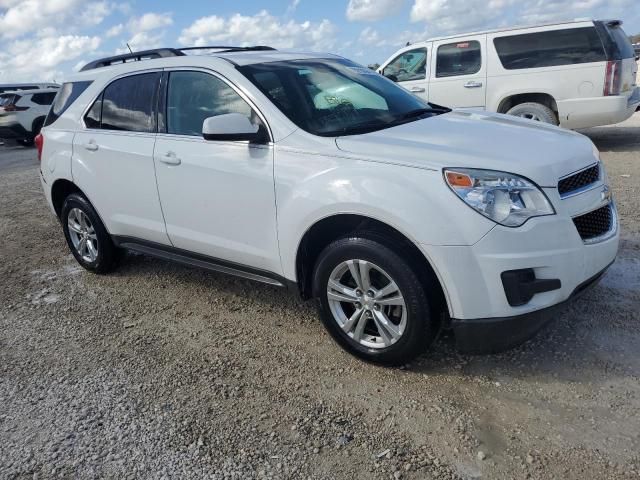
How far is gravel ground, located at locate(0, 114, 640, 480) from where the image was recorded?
2516 mm

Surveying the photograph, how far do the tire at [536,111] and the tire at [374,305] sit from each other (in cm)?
651

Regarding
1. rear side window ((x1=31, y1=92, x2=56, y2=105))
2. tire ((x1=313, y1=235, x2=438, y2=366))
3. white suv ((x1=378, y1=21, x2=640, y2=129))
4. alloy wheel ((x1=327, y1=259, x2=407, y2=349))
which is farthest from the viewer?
rear side window ((x1=31, y1=92, x2=56, y2=105))

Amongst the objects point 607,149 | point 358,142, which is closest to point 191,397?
point 358,142

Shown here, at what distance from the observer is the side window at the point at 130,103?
13.6 ft

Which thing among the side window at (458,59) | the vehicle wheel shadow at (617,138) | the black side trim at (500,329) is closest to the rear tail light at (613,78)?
the vehicle wheel shadow at (617,138)

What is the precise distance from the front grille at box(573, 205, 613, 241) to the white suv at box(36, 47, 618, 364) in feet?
0.05

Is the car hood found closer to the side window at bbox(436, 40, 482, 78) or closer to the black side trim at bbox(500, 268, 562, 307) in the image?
the black side trim at bbox(500, 268, 562, 307)

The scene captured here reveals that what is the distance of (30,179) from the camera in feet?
36.1

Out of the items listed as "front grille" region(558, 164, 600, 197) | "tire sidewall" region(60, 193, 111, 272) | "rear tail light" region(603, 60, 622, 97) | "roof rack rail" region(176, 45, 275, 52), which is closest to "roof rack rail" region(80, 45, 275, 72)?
"roof rack rail" region(176, 45, 275, 52)

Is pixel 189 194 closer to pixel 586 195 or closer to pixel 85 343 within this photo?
pixel 85 343

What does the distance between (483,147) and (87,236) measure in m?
3.60

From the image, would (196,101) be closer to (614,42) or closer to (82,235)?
(82,235)

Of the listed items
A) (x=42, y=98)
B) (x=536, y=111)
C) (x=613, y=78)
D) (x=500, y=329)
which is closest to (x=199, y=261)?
(x=500, y=329)

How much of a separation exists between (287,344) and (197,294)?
123 cm
